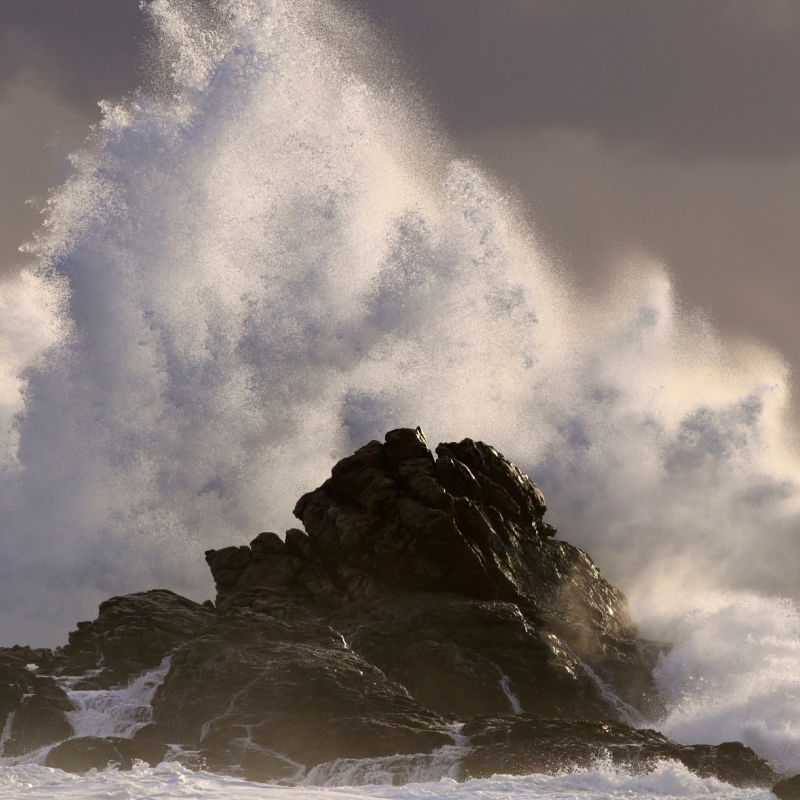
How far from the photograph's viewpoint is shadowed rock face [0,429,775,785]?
1917 inches

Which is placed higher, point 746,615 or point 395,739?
point 746,615

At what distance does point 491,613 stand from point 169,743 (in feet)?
65.7

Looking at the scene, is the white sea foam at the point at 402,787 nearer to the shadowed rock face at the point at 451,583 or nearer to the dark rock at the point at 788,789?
the dark rock at the point at 788,789

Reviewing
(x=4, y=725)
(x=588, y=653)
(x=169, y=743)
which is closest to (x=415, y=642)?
(x=588, y=653)

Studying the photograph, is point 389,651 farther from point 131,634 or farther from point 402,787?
point 402,787

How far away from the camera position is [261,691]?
53.9 m

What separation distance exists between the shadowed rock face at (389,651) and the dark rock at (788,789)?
300 cm

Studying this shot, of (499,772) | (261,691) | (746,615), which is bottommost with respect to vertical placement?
(499,772)

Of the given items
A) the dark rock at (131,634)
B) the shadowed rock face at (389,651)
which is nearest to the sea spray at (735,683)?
the shadowed rock face at (389,651)

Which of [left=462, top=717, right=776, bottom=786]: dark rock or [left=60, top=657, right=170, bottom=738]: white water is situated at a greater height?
[left=60, top=657, right=170, bottom=738]: white water

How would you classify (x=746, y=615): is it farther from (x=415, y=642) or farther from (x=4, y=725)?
(x=4, y=725)

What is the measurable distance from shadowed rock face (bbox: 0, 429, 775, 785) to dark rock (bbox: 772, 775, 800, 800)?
2998mm

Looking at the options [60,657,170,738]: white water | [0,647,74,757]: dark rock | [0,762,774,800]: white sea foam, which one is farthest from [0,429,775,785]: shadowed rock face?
[0,762,774,800]: white sea foam

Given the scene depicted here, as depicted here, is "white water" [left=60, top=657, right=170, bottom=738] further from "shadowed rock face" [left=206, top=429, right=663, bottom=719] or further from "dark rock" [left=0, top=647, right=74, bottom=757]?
"shadowed rock face" [left=206, top=429, right=663, bottom=719]
